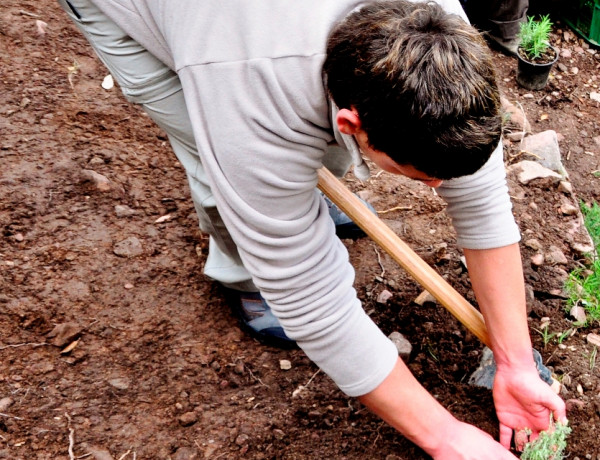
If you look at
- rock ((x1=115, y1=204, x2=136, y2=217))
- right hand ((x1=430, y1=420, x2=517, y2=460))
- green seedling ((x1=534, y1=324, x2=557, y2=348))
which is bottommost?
rock ((x1=115, y1=204, x2=136, y2=217))

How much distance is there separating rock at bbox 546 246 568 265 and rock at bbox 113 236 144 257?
1633 millimetres

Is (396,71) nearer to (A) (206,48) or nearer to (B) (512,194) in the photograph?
(A) (206,48)

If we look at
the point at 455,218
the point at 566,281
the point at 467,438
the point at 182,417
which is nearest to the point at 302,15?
the point at 455,218

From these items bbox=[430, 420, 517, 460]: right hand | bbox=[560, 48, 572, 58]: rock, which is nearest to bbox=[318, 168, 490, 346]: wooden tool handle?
bbox=[430, 420, 517, 460]: right hand

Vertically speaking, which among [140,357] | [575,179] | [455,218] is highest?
[455,218]

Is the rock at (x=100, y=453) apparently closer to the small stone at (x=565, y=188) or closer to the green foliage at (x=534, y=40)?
the small stone at (x=565, y=188)

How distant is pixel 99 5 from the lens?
1.72 meters

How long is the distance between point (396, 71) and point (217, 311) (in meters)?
1.45

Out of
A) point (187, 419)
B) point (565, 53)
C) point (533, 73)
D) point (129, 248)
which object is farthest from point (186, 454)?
point (565, 53)

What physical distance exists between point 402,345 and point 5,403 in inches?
51.7

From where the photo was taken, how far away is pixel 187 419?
209 centimetres

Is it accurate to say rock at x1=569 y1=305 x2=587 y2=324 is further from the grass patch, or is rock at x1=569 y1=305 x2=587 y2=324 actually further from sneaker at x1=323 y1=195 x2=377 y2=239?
sneaker at x1=323 y1=195 x2=377 y2=239

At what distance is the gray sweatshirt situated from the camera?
4.45 feet

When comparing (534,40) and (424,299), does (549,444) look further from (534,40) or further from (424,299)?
(534,40)
